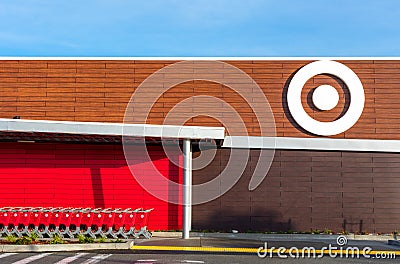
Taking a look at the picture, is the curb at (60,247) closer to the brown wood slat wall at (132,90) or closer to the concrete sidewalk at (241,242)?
the concrete sidewalk at (241,242)

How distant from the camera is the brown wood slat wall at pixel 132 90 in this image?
22.7 metres

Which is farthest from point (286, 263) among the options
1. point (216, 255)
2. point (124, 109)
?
point (124, 109)

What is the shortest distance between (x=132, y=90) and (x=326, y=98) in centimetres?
720

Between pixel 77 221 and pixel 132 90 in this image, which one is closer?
pixel 77 221

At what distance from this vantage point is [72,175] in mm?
22250

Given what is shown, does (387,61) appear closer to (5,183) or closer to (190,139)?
(190,139)

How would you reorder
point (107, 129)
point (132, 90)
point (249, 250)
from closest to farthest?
point (249, 250)
point (107, 129)
point (132, 90)

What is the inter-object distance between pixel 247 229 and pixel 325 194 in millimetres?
3101

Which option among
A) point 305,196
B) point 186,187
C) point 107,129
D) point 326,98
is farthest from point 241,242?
point 326,98

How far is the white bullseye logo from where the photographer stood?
2253cm

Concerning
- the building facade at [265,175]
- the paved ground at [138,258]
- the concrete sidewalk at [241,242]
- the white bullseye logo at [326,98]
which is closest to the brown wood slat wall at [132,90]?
the building facade at [265,175]

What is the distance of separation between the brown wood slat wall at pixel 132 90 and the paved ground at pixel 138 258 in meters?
7.43

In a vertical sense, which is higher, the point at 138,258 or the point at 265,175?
the point at 265,175

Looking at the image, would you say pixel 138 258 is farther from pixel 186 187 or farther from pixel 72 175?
pixel 72 175
